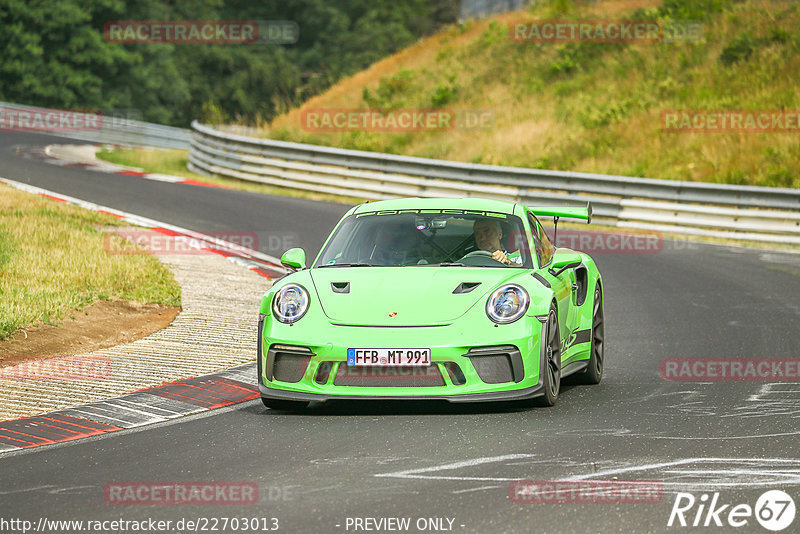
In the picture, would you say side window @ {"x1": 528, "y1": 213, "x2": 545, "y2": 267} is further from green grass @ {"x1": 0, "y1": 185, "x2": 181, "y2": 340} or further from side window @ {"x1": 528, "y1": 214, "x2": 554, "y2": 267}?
green grass @ {"x1": 0, "y1": 185, "x2": 181, "y2": 340}

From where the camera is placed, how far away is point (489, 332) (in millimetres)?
7387

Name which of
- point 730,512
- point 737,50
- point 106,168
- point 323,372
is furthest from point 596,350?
point 737,50

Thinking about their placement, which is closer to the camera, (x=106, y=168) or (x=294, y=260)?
(x=294, y=260)

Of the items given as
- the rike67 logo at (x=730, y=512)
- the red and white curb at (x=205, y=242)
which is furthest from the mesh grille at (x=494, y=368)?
the red and white curb at (x=205, y=242)

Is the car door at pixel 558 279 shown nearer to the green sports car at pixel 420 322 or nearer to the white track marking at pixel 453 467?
the green sports car at pixel 420 322

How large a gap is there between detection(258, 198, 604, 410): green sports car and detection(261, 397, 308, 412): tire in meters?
0.01

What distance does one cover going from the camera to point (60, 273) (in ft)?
41.4

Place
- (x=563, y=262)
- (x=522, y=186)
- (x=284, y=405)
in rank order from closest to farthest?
(x=284, y=405) < (x=563, y=262) < (x=522, y=186)

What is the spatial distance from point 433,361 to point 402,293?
1.93ft

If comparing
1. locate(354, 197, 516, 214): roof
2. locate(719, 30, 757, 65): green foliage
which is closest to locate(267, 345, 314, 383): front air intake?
locate(354, 197, 516, 214): roof

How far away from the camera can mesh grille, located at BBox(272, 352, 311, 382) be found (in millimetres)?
7457

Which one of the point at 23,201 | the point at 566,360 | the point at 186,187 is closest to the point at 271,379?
the point at 566,360

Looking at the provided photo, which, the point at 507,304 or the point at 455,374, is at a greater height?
the point at 507,304

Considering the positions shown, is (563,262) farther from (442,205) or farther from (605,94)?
(605,94)
